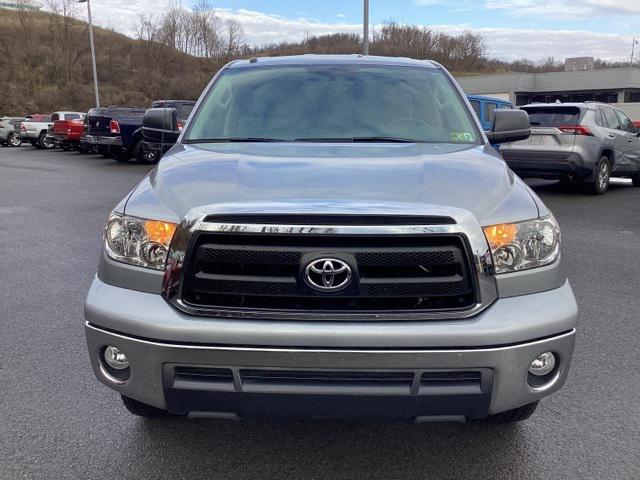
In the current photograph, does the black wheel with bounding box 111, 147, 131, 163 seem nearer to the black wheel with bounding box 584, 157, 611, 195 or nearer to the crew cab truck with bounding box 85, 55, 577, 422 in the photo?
the black wheel with bounding box 584, 157, 611, 195

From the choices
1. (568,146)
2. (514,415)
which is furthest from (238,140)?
(568,146)

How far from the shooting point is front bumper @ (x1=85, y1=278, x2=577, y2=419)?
87.2 inches

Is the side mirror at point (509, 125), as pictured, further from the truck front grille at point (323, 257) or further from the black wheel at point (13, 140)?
the black wheel at point (13, 140)

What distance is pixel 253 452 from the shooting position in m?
2.84

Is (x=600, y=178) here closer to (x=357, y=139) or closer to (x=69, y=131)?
(x=357, y=139)

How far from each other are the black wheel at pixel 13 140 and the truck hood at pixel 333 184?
36669 millimetres

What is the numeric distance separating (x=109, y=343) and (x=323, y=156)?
131 cm

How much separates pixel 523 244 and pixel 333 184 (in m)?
0.81

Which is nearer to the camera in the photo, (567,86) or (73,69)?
(567,86)

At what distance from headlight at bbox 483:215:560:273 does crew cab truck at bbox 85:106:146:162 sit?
58.6ft

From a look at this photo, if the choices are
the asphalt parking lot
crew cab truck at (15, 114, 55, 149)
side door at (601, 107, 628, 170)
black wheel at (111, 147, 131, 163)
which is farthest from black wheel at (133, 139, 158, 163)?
the asphalt parking lot

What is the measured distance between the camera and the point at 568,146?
1105cm

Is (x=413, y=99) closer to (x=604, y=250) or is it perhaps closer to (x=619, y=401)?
(x=619, y=401)

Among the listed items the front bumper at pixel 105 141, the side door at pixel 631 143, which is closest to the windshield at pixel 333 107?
the side door at pixel 631 143
